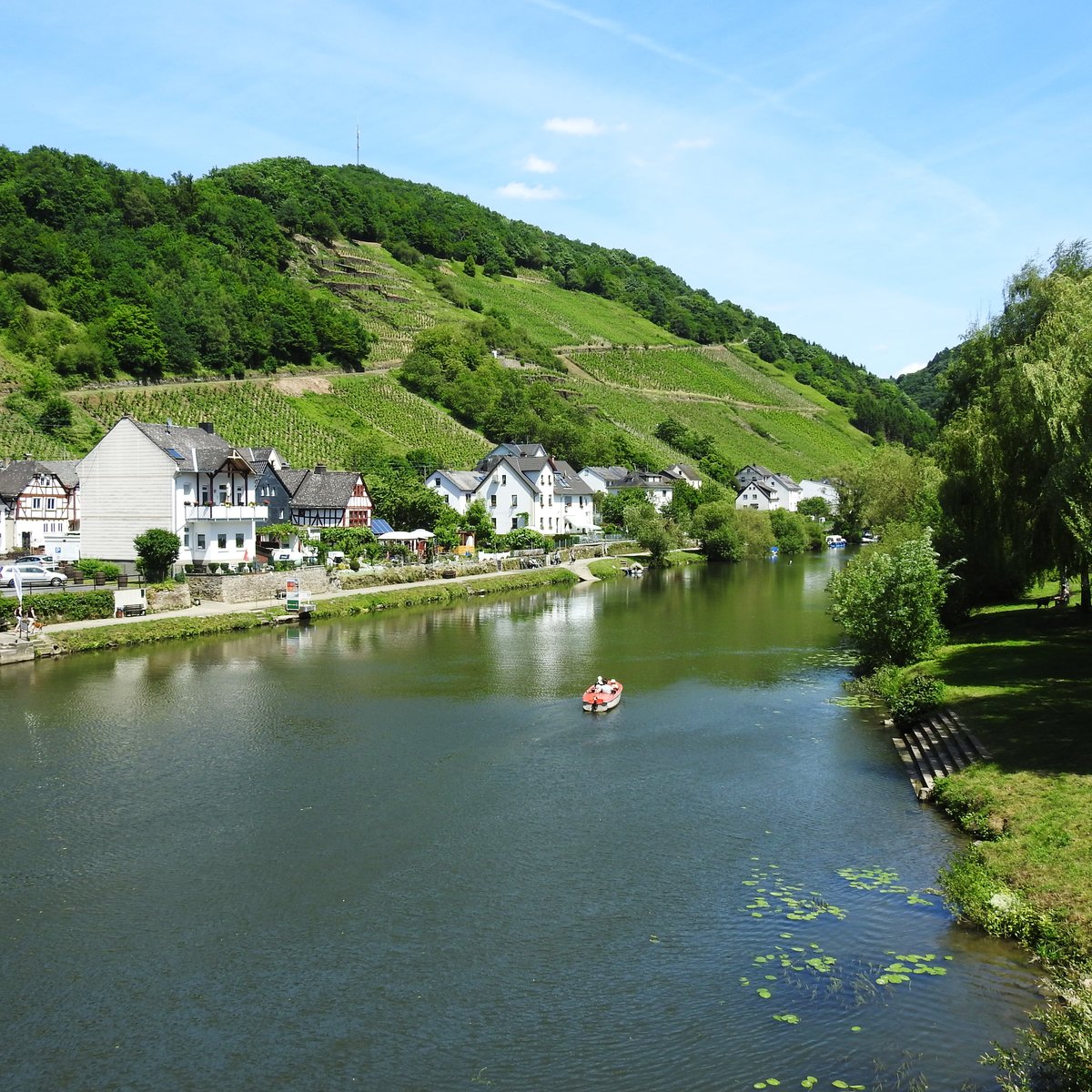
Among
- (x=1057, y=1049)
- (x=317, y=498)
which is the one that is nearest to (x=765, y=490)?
(x=317, y=498)

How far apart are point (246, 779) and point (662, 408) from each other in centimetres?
13339

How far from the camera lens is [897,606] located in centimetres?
3522

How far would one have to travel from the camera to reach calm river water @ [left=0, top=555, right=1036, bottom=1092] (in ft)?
44.5

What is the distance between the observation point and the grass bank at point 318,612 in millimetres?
42188

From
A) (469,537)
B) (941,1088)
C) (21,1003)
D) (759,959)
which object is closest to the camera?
(941,1088)

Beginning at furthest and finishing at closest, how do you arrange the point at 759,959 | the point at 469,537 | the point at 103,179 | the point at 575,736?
the point at 103,179, the point at 469,537, the point at 575,736, the point at 759,959

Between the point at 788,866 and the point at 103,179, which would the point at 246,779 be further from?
the point at 103,179

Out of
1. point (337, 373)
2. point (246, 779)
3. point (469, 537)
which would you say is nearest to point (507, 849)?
point (246, 779)

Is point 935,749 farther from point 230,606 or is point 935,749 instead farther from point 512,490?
point 512,490

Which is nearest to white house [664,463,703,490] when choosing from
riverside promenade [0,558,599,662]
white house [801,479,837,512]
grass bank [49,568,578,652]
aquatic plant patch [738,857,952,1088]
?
white house [801,479,837,512]

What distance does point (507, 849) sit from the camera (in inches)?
806

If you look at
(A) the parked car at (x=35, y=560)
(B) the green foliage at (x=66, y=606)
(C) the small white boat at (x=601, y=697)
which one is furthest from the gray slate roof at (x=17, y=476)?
(C) the small white boat at (x=601, y=697)

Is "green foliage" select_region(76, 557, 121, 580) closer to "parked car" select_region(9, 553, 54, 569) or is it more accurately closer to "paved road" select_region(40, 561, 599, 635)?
"parked car" select_region(9, 553, 54, 569)

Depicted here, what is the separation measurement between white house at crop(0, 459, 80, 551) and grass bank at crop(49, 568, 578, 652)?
20.4 metres
